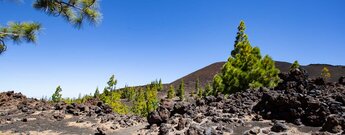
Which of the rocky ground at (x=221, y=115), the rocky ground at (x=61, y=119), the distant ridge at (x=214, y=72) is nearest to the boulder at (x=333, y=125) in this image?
the rocky ground at (x=221, y=115)

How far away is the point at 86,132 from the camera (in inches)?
546

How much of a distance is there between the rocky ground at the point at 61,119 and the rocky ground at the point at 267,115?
90.1 inches

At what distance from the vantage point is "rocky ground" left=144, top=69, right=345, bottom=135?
9.43 metres

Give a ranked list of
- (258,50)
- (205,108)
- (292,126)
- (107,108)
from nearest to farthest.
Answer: (292,126), (205,108), (107,108), (258,50)

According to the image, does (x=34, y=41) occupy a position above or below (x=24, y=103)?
above

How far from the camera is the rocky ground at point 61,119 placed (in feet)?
46.0

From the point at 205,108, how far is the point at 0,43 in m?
7.92

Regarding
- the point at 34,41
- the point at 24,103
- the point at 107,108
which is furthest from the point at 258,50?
the point at 34,41

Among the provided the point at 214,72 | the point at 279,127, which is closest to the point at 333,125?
the point at 279,127

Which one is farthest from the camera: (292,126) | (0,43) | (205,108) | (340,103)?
(205,108)

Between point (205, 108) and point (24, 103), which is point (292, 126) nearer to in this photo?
point (205, 108)

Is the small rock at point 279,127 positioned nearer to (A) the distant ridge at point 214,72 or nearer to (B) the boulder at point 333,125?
(B) the boulder at point 333,125

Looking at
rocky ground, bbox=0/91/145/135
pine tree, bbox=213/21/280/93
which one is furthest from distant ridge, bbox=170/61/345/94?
rocky ground, bbox=0/91/145/135

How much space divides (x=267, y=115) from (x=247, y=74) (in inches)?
676
